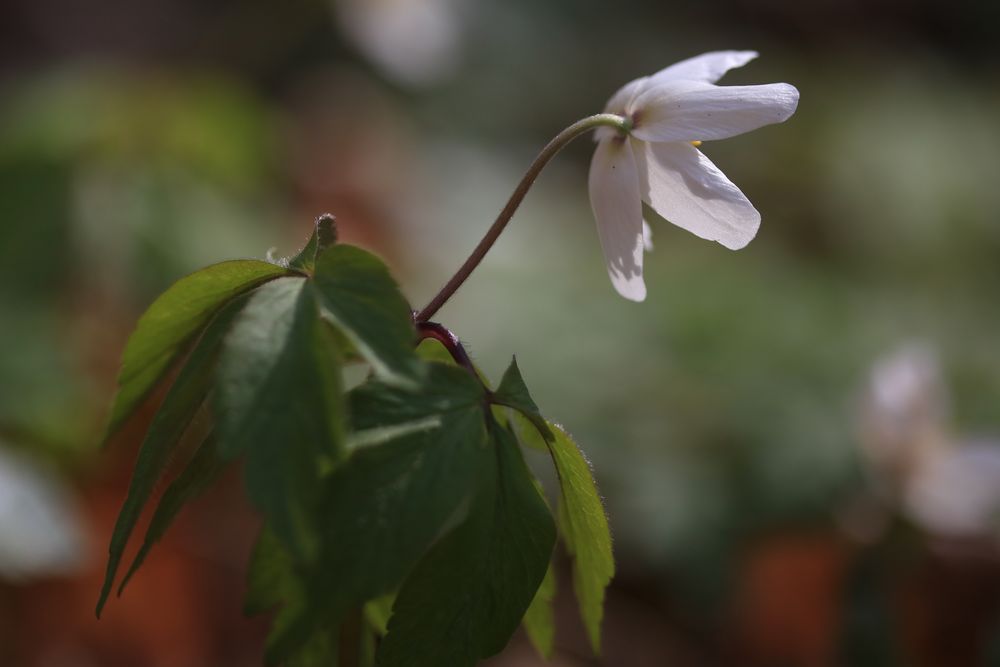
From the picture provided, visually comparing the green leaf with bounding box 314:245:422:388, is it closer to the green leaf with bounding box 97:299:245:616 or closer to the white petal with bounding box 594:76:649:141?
the green leaf with bounding box 97:299:245:616

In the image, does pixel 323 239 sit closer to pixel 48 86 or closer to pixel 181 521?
pixel 181 521

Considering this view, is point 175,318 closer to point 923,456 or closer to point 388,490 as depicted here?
point 388,490

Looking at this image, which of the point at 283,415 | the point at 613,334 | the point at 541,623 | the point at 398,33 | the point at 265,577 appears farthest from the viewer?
the point at 398,33

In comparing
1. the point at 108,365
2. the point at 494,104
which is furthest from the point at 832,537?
the point at 494,104

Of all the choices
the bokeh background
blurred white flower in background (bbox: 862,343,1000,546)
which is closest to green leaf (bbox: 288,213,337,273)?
the bokeh background

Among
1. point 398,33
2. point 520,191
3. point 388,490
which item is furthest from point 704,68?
point 398,33

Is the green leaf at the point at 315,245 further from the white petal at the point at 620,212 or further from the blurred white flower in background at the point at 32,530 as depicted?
the blurred white flower in background at the point at 32,530
